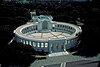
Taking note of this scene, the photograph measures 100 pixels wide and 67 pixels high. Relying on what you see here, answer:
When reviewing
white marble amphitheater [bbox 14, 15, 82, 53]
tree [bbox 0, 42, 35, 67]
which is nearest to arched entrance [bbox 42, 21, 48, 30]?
white marble amphitheater [bbox 14, 15, 82, 53]

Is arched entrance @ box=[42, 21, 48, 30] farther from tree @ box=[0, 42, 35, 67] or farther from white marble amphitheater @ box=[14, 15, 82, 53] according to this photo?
tree @ box=[0, 42, 35, 67]

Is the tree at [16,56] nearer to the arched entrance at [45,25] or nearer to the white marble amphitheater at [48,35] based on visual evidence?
the white marble amphitheater at [48,35]

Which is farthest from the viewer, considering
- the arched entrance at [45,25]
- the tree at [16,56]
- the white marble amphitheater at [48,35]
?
the arched entrance at [45,25]

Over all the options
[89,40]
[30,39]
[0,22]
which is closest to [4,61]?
[30,39]

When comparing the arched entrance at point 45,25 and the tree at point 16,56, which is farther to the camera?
the arched entrance at point 45,25

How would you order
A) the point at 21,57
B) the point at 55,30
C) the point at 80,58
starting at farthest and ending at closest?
the point at 55,30, the point at 80,58, the point at 21,57

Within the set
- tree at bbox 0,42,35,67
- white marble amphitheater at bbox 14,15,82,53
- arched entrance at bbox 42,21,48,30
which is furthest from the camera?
arched entrance at bbox 42,21,48,30

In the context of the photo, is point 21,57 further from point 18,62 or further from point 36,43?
point 36,43

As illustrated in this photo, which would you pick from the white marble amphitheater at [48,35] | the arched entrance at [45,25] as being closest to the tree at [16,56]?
the white marble amphitheater at [48,35]
